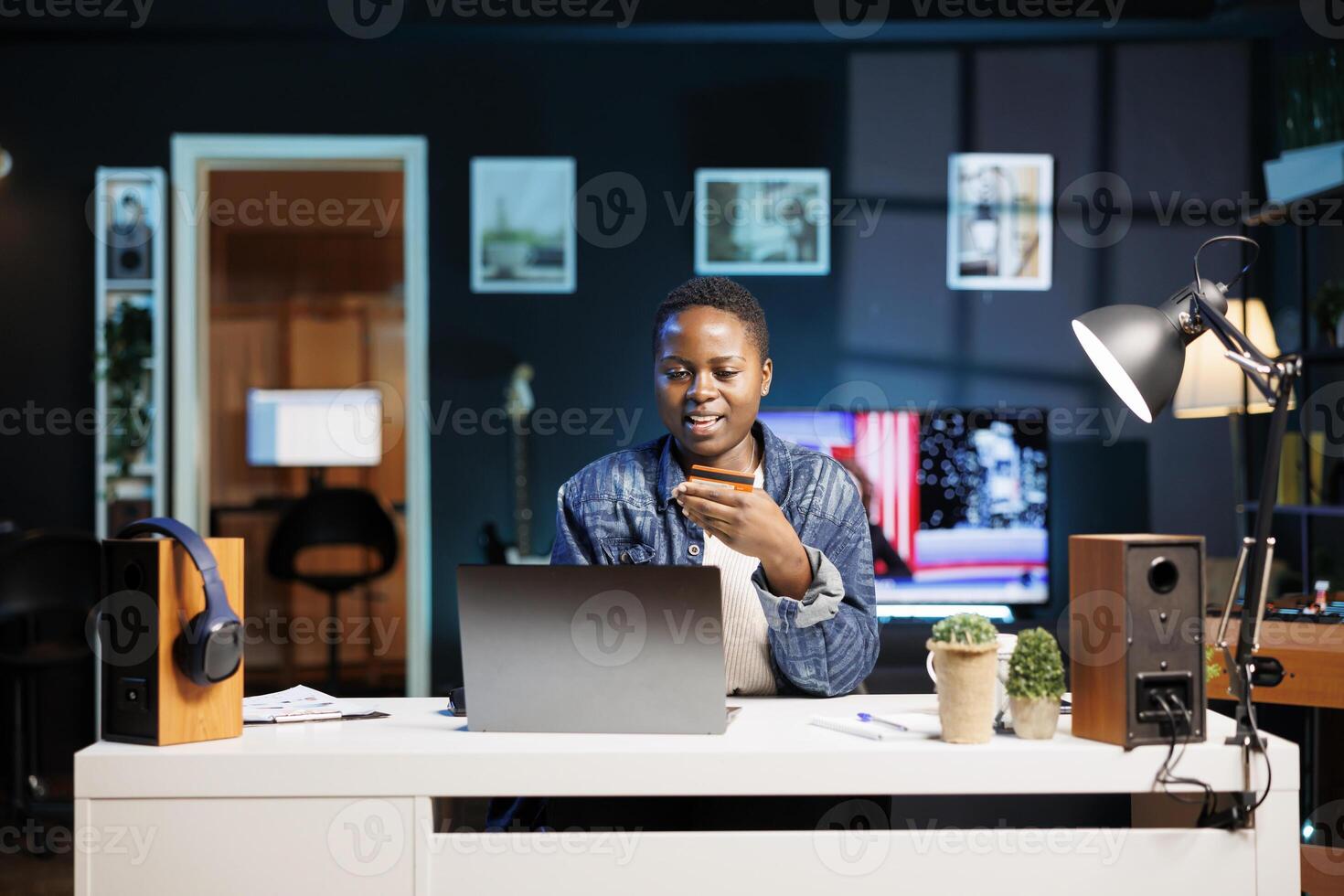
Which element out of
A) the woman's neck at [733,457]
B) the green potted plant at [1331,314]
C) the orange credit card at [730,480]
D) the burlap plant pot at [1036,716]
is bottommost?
the burlap plant pot at [1036,716]

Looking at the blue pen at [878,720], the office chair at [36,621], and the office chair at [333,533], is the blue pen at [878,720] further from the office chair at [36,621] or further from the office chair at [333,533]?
the office chair at [333,533]

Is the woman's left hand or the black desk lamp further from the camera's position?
the woman's left hand

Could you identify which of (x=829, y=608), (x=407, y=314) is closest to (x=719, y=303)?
(x=829, y=608)

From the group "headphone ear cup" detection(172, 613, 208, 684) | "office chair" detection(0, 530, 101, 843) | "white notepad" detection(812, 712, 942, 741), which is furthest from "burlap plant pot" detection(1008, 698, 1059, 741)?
"office chair" detection(0, 530, 101, 843)

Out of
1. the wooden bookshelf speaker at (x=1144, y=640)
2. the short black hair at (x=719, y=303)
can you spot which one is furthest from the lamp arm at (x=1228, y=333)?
the short black hair at (x=719, y=303)

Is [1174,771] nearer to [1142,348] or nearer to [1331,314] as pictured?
[1142,348]

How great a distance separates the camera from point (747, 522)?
1674mm

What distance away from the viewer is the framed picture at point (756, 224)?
4.70 meters

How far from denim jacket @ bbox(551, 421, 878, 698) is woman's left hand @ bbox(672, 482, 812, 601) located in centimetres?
7

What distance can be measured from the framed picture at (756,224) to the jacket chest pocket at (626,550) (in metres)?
2.84

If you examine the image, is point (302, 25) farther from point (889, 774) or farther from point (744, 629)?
point (889, 774)

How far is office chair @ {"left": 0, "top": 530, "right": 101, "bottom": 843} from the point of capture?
151 inches

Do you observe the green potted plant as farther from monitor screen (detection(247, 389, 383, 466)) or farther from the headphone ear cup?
monitor screen (detection(247, 389, 383, 466))

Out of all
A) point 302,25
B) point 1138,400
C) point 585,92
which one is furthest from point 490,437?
point 1138,400
